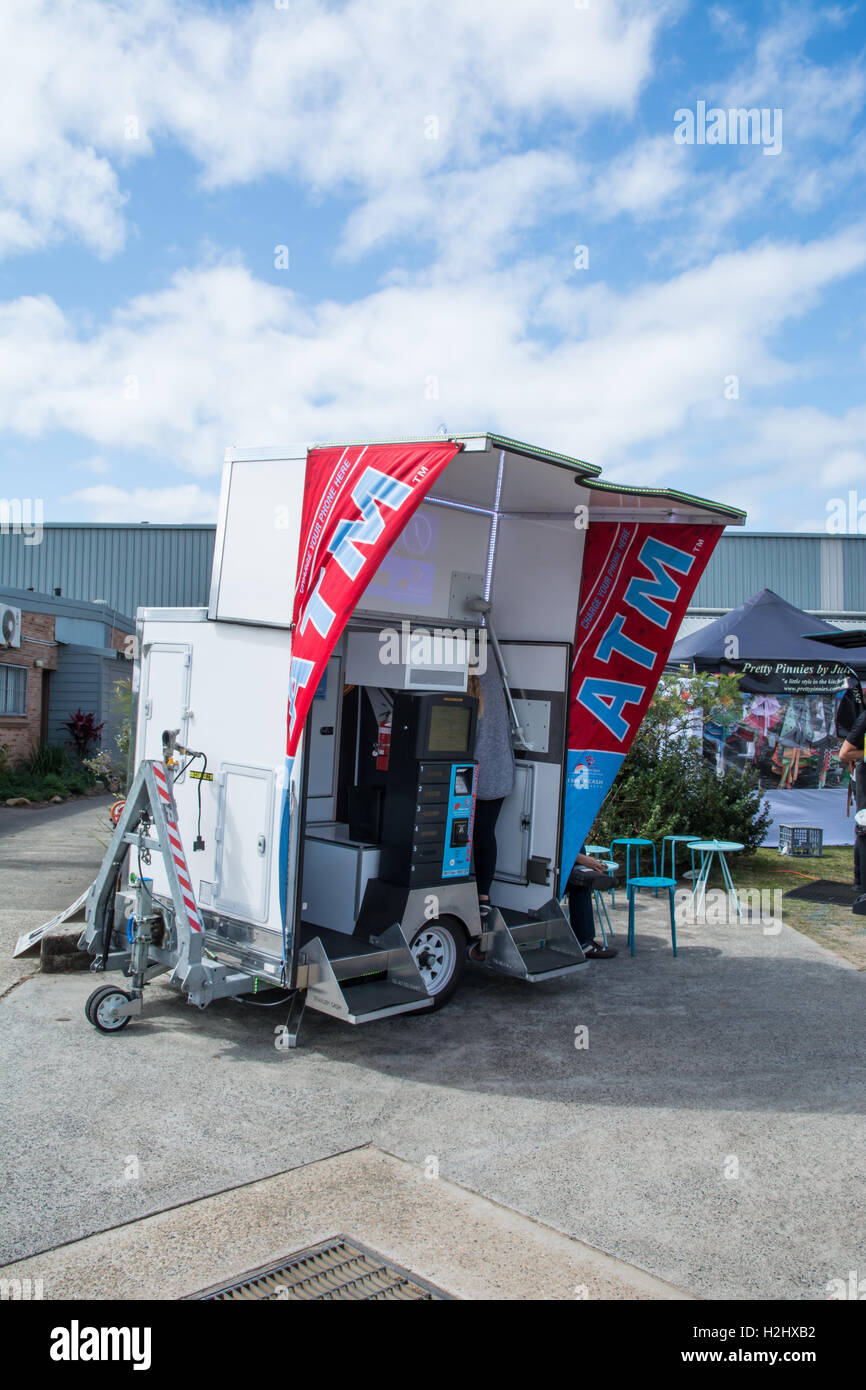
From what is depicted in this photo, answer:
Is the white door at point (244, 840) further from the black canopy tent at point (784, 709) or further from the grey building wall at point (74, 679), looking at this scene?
the grey building wall at point (74, 679)

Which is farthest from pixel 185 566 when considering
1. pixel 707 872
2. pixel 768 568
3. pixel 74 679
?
pixel 707 872

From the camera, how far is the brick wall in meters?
21.0

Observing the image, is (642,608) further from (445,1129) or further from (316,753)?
(445,1129)

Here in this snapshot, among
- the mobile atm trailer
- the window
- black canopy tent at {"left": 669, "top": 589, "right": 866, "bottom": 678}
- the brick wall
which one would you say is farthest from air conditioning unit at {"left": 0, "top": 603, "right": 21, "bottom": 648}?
the mobile atm trailer

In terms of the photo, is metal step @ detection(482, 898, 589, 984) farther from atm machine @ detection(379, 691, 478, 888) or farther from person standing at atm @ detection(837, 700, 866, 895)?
person standing at atm @ detection(837, 700, 866, 895)

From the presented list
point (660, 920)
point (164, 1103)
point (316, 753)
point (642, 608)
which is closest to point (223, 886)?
point (164, 1103)

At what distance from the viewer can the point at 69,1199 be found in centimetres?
409

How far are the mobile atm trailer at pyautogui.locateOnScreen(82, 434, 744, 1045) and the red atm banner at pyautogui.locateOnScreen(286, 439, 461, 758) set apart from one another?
0.02 metres

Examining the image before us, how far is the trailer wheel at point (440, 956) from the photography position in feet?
22.4

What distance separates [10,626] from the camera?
19859 mm

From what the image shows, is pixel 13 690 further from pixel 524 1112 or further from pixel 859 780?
pixel 524 1112

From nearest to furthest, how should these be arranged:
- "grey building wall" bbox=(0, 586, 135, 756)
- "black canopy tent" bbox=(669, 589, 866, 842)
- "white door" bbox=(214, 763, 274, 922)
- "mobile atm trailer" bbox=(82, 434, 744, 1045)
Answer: "mobile atm trailer" bbox=(82, 434, 744, 1045), "white door" bbox=(214, 763, 274, 922), "black canopy tent" bbox=(669, 589, 866, 842), "grey building wall" bbox=(0, 586, 135, 756)
